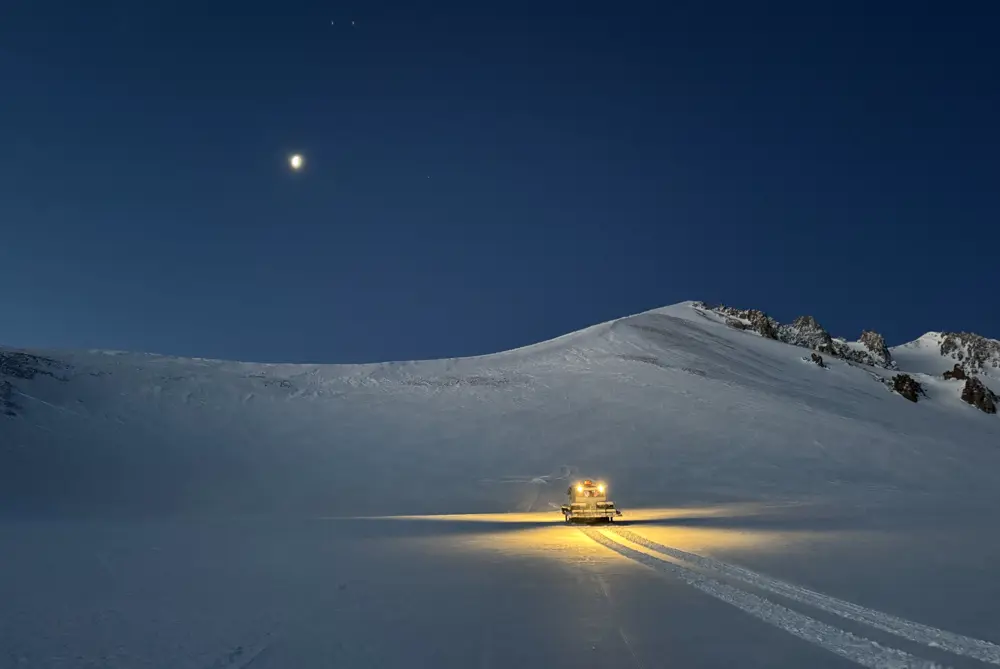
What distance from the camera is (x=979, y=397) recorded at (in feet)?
255

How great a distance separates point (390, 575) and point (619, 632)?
7.46 meters

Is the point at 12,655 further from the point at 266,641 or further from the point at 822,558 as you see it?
the point at 822,558

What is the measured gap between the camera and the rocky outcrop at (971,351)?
4425 inches

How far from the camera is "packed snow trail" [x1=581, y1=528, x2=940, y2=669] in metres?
8.39

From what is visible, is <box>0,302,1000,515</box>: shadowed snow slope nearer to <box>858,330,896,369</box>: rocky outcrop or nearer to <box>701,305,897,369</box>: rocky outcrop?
<box>701,305,897,369</box>: rocky outcrop

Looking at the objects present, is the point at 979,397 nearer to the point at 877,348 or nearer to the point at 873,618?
the point at 877,348

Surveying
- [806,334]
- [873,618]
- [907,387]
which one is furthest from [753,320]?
[873,618]

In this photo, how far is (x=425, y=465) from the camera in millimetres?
46656

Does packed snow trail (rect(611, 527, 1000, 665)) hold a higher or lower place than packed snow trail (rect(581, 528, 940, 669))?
higher

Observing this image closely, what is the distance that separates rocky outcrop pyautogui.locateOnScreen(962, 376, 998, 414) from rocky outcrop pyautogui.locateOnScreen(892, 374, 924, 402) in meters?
4.97

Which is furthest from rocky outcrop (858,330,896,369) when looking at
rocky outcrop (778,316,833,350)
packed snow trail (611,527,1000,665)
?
packed snow trail (611,527,1000,665)

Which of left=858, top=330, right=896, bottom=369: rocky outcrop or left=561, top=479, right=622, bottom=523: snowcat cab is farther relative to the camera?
left=858, top=330, right=896, bottom=369: rocky outcrop

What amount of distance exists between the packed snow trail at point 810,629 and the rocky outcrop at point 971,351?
119 m

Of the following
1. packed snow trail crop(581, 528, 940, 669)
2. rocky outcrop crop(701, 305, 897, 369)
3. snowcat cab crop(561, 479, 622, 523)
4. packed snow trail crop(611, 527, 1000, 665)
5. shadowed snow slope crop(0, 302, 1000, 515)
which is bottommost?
packed snow trail crop(581, 528, 940, 669)
